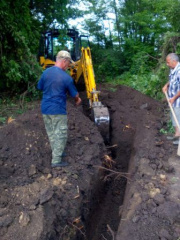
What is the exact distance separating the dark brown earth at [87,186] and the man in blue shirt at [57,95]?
1.65ft

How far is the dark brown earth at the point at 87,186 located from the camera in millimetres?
3613

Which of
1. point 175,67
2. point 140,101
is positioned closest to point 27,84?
point 140,101

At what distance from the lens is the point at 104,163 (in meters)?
5.74

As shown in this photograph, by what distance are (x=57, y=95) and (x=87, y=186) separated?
5.59ft

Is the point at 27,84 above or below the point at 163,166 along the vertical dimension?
above

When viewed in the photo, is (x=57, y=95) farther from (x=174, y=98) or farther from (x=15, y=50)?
(x=15, y=50)

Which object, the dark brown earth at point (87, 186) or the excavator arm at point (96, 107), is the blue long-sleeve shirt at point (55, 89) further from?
the excavator arm at point (96, 107)

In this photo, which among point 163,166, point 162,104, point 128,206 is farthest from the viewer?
point 162,104

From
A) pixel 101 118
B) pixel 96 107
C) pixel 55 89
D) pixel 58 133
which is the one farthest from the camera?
pixel 96 107

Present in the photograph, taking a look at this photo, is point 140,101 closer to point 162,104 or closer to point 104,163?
point 162,104

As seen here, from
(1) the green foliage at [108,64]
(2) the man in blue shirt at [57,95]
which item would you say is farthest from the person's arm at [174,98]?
(1) the green foliage at [108,64]

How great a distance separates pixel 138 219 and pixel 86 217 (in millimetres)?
1244

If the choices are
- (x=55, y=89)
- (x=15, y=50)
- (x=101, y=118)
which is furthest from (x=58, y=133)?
(x=15, y=50)

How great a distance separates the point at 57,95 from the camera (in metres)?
4.61
